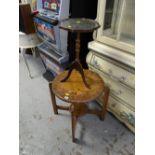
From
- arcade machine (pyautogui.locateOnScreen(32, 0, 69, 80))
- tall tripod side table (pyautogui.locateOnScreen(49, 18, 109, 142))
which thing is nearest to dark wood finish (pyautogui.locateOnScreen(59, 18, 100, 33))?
tall tripod side table (pyautogui.locateOnScreen(49, 18, 109, 142))

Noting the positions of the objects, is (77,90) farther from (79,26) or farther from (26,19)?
(26,19)

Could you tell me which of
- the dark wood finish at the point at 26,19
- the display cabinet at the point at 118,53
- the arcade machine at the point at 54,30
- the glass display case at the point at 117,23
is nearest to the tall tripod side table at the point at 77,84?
the display cabinet at the point at 118,53

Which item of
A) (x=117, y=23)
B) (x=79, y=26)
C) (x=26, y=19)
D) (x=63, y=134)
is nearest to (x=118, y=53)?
(x=117, y=23)

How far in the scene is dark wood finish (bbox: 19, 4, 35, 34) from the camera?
1875mm

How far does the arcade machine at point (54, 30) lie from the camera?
156 centimetres

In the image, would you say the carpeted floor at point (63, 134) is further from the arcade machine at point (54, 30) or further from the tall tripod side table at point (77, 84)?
the arcade machine at point (54, 30)

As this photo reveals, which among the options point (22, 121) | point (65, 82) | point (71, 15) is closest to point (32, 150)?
point (22, 121)

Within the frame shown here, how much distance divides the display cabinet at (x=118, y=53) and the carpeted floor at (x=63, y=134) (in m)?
0.14

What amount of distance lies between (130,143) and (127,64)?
0.62 meters

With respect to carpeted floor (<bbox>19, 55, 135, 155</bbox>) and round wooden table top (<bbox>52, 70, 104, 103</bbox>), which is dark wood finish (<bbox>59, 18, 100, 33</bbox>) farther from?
carpeted floor (<bbox>19, 55, 135, 155</bbox>)

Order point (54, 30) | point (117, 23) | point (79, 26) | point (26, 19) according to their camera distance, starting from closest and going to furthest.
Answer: point (79, 26)
point (117, 23)
point (54, 30)
point (26, 19)

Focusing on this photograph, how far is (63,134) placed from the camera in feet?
4.67

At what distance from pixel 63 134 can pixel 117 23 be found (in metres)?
0.99
